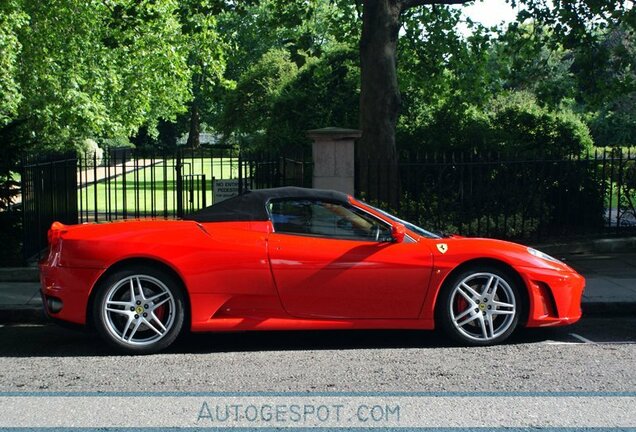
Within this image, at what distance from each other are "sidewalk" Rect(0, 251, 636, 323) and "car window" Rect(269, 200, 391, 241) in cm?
299

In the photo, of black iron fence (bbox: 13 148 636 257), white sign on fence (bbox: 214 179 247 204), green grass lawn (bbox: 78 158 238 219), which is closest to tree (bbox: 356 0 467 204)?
black iron fence (bbox: 13 148 636 257)

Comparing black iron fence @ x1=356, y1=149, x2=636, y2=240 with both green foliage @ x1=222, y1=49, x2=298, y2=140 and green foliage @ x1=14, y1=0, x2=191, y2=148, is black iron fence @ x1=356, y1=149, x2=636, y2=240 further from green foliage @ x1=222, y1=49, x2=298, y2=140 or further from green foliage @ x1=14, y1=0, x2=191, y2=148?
green foliage @ x1=222, y1=49, x2=298, y2=140

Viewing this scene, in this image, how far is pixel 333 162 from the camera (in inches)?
507

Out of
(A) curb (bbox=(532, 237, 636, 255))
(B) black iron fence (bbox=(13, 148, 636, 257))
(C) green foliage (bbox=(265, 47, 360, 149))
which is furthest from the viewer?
(C) green foliage (bbox=(265, 47, 360, 149))

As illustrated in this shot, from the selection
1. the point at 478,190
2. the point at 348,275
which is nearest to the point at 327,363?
the point at 348,275

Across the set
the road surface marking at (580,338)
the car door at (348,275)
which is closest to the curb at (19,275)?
the car door at (348,275)

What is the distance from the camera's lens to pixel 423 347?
6926 mm

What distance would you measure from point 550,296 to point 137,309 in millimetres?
3413

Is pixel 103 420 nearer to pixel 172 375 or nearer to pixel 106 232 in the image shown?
pixel 172 375

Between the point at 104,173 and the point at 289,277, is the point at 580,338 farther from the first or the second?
the point at 104,173

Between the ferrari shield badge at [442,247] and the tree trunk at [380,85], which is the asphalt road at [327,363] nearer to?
the ferrari shield badge at [442,247]

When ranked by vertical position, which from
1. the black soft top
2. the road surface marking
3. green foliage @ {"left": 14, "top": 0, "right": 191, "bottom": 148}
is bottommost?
the road surface marking

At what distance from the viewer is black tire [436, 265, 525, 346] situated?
6840 millimetres

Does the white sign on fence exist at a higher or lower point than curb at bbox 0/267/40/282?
higher
